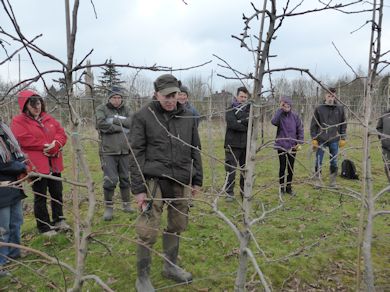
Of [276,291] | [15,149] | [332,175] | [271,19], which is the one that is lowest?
[276,291]

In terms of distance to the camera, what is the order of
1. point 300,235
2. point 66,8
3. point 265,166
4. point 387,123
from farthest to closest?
point 265,166, point 387,123, point 300,235, point 66,8

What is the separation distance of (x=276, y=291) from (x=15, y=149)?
113 inches

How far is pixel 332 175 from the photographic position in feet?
20.5

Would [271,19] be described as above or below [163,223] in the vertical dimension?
above

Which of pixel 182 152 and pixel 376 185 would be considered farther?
pixel 376 185

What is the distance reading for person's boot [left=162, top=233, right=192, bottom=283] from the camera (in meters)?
3.05

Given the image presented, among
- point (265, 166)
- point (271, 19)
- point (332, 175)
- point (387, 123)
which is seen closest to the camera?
point (271, 19)

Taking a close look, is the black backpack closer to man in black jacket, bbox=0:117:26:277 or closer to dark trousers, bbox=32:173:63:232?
dark trousers, bbox=32:173:63:232

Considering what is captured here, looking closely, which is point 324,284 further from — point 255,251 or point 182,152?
point 182,152

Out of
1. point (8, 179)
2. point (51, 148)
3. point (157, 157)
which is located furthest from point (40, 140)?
point (157, 157)

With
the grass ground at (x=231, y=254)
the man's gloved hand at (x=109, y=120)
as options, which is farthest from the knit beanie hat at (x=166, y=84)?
the man's gloved hand at (x=109, y=120)

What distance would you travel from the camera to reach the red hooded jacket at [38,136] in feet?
12.1

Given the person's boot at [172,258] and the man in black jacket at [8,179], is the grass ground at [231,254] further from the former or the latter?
the man in black jacket at [8,179]

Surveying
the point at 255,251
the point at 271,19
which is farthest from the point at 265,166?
the point at 271,19
